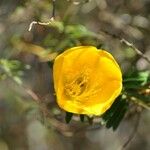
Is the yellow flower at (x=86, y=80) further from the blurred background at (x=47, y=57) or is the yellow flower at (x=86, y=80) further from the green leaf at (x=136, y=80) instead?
the blurred background at (x=47, y=57)

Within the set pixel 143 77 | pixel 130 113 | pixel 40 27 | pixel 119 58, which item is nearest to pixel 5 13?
pixel 40 27

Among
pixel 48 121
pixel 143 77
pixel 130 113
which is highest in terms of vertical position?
pixel 143 77

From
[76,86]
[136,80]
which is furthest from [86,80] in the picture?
[136,80]

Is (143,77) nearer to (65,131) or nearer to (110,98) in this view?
(110,98)

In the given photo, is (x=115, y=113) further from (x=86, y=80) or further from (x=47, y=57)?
(x=47, y=57)

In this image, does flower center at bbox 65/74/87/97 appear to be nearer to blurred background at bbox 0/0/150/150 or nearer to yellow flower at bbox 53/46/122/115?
yellow flower at bbox 53/46/122/115
